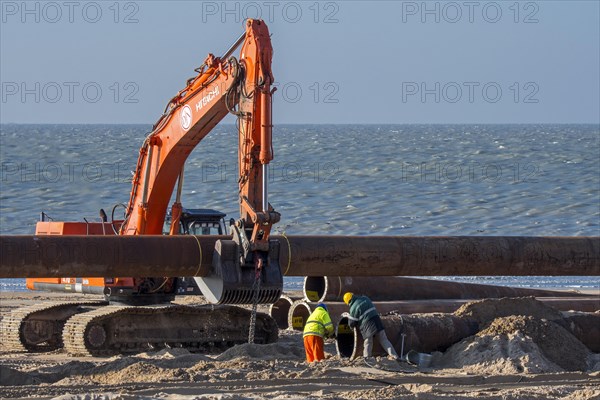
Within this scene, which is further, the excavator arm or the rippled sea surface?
the rippled sea surface

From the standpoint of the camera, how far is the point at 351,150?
282 feet

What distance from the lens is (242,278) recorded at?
15.2 meters

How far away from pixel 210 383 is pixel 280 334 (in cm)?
658

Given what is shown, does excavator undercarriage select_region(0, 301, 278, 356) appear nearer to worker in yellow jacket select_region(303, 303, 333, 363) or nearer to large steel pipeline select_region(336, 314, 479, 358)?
large steel pipeline select_region(336, 314, 479, 358)

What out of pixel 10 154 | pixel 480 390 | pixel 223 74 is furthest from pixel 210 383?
pixel 10 154

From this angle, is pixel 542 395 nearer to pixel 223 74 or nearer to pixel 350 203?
pixel 223 74

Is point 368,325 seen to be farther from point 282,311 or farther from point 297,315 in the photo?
point 282,311

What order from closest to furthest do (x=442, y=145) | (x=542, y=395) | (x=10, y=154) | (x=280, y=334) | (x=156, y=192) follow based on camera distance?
(x=542, y=395), (x=156, y=192), (x=280, y=334), (x=10, y=154), (x=442, y=145)

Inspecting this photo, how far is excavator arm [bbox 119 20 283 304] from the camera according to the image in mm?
15117

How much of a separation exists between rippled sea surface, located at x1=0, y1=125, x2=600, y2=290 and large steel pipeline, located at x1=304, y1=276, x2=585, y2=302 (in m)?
7.61

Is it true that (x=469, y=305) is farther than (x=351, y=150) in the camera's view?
No

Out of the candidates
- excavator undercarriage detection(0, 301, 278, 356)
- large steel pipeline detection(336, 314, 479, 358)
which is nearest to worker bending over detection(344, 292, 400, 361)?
large steel pipeline detection(336, 314, 479, 358)

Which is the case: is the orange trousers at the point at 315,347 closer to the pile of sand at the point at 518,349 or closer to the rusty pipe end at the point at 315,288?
the pile of sand at the point at 518,349

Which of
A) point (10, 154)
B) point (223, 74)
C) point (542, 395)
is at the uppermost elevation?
point (10, 154)
